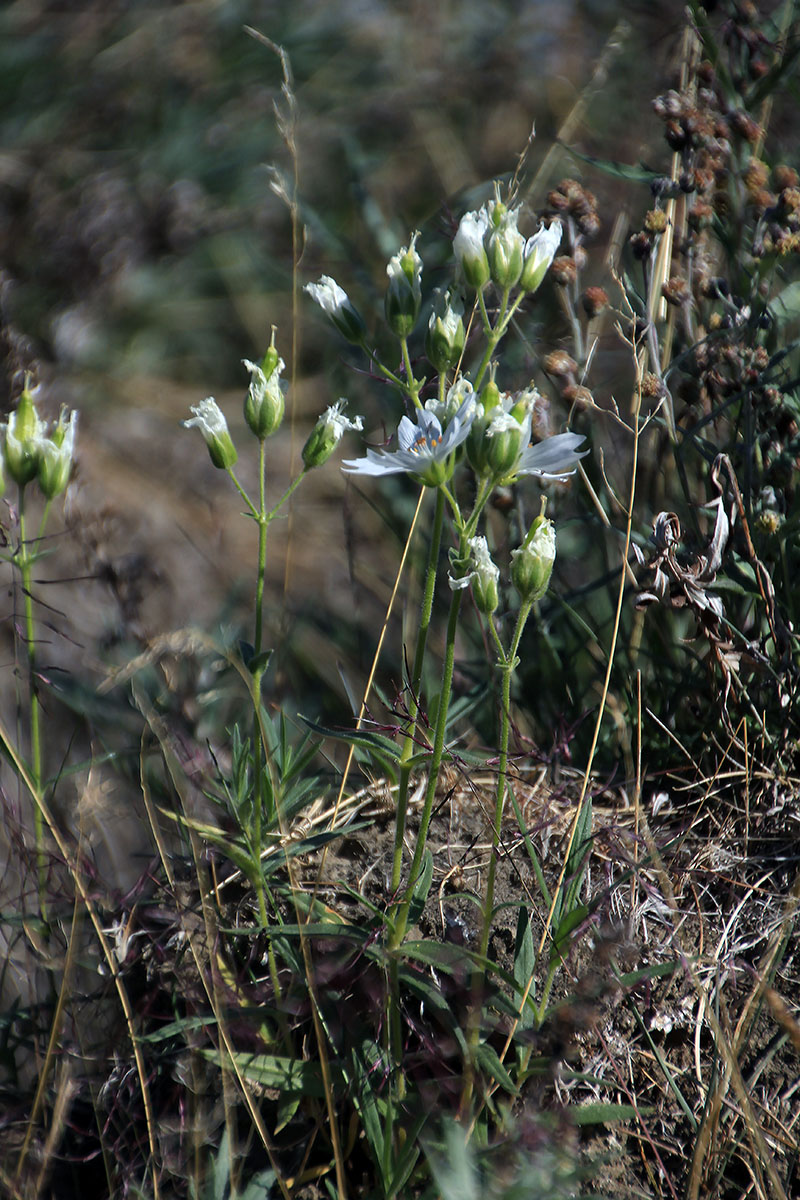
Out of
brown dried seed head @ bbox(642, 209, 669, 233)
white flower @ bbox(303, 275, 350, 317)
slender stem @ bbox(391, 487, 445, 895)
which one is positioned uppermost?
brown dried seed head @ bbox(642, 209, 669, 233)

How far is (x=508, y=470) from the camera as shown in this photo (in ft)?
3.18

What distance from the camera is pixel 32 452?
1242mm

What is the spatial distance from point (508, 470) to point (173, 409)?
9.76ft

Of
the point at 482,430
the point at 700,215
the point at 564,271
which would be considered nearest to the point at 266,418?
the point at 482,430

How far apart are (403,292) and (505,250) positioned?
0.13 meters

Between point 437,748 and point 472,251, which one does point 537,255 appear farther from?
point 437,748

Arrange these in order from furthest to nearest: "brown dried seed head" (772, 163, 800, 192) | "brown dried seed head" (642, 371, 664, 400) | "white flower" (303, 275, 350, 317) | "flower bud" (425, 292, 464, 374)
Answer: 1. "brown dried seed head" (772, 163, 800, 192)
2. "brown dried seed head" (642, 371, 664, 400)
3. "white flower" (303, 275, 350, 317)
4. "flower bud" (425, 292, 464, 374)

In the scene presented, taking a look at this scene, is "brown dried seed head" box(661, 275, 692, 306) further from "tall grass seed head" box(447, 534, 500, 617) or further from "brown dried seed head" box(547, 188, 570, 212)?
"tall grass seed head" box(447, 534, 500, 617)

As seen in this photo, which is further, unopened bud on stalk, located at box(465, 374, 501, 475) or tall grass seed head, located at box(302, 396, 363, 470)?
tall grass seed head, located at box(302, 396, 363, 470)

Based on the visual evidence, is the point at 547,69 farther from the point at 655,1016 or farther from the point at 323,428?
the point at 655,1016

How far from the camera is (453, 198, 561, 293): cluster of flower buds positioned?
108 cm

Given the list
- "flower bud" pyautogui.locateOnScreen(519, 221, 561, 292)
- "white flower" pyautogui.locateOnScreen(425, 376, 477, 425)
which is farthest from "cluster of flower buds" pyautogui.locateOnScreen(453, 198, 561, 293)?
"white flower" pyautogui.locateOnScreen(425, 376, 477, 425)

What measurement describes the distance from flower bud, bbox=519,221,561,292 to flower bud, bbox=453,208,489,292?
48 mm

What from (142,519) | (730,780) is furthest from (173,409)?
(730,780)
